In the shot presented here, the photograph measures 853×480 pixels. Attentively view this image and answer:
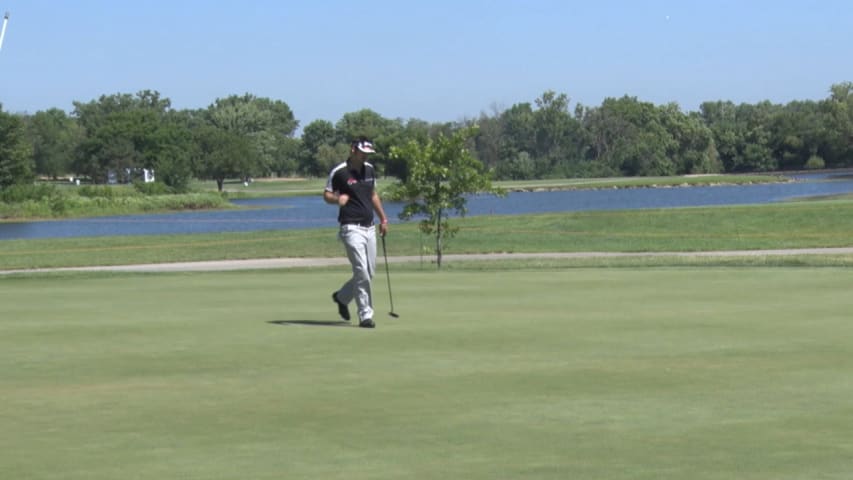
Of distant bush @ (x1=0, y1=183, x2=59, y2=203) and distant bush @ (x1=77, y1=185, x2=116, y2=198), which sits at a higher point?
distant bush @ (x1=0, y1=183, x2=59, y2=203)

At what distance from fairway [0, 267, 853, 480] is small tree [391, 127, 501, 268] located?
15952 mm

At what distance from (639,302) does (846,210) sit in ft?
123

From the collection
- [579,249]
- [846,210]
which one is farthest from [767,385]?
[846,210]

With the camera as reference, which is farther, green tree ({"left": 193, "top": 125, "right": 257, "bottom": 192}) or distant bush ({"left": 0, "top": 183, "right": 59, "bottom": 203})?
green tree ({"left": 193, "top": 125, "right": 257, "bottom": 192})

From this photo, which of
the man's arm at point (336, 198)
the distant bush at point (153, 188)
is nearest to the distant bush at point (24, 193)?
the distant bush at point (153, 188)

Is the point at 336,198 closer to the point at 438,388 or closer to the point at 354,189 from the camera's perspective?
the point at 354,189

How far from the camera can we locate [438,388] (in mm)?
10273

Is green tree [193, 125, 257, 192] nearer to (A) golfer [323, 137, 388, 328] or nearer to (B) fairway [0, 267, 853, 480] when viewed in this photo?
(B) fairway [0, 267, 853, 480]

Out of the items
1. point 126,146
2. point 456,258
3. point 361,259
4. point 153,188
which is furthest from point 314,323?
point 126,146

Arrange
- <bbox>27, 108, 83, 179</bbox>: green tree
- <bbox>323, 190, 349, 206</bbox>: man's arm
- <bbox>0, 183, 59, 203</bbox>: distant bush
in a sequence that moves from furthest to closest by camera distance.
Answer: <bbox>27, 108, 83, 179</bbox>: green tree < <bbox>0, 183, 59, 203</bbox>: distant bush < <bbox>323, 190, 349, 206</bbox>: man's arm

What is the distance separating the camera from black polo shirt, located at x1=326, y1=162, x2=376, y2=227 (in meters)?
14.8

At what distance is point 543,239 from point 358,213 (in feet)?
104

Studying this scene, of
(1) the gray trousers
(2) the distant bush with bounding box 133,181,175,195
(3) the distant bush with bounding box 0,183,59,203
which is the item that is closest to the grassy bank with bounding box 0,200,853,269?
(1) the gray trousers

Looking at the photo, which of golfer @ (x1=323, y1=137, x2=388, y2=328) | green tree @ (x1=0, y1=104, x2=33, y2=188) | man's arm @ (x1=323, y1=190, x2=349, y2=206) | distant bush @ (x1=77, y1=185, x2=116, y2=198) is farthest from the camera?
green tree @ (x1=0, y1=104, x2=33, y2=188)
